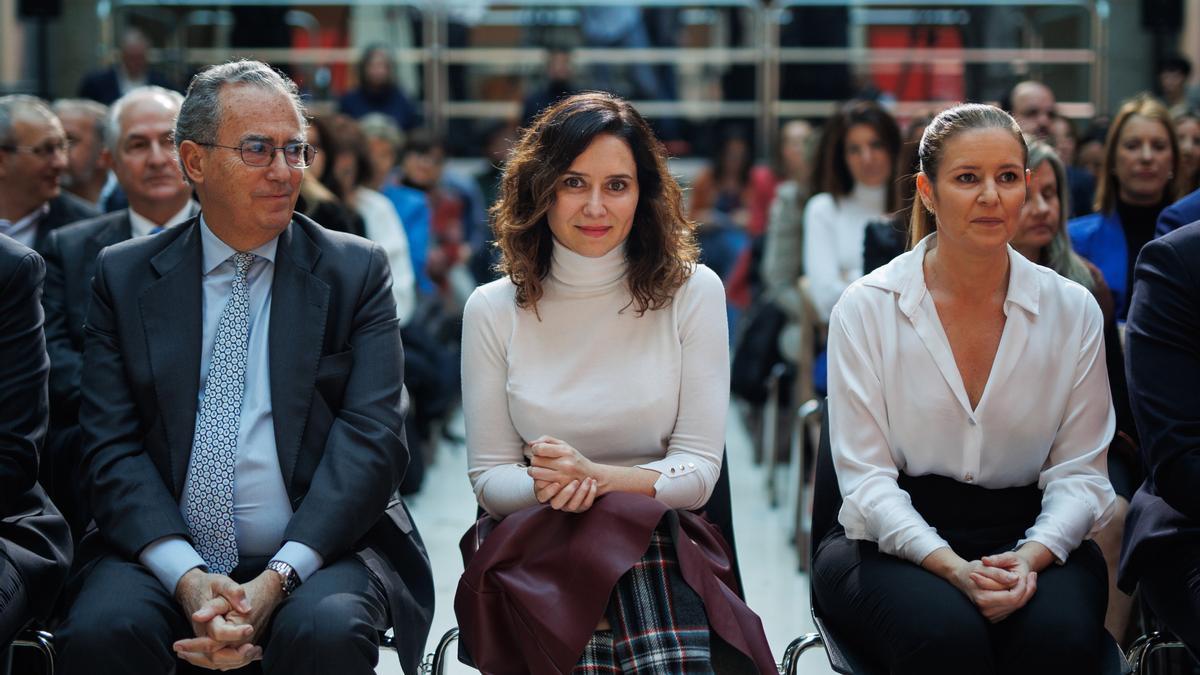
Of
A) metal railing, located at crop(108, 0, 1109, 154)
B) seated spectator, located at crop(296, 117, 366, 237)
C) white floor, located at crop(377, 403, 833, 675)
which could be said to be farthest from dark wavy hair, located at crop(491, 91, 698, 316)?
metal railing, located at crop(108, 0, 1109, 154)

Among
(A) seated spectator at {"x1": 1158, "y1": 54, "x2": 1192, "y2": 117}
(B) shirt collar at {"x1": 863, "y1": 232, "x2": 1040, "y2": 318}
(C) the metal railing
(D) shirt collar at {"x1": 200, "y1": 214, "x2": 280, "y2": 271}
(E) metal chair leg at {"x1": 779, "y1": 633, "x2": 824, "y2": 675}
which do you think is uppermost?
(C) the metal railing

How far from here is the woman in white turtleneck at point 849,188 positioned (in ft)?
15.5

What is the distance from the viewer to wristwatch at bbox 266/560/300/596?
2387mm

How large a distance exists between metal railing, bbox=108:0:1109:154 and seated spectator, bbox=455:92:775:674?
5.78m

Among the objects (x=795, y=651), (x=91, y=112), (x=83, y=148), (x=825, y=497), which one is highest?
(x=91, y=112)

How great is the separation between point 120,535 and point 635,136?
121cm

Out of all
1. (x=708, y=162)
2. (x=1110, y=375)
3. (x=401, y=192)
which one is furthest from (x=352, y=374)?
(x=708, y=162)

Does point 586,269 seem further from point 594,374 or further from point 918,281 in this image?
point 918,281

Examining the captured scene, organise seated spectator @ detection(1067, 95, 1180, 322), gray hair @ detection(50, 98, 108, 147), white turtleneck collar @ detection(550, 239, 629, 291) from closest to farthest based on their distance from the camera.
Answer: white turtleneck collar @ detection(550, 239, 629, 291) < seated spectator @ detection(1067, 95, 1180, 322) < gray hair @ detection(50, 98, 108, 147)

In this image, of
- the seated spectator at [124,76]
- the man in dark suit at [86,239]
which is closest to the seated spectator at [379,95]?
the seated spectator at [124,76]

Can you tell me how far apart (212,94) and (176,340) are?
478mm

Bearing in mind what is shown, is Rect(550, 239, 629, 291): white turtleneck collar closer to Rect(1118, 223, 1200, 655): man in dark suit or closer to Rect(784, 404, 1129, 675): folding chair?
Rect(784, 404, 1129, 675): folding chair

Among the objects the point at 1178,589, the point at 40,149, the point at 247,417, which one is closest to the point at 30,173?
the point at 40,149

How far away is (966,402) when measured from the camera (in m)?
2.53
